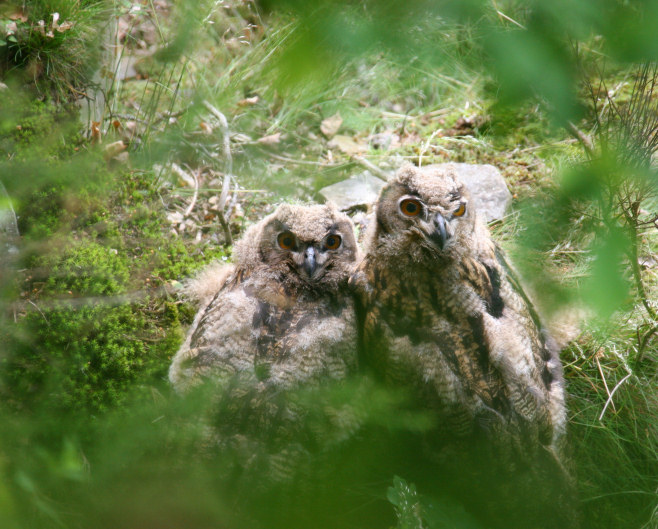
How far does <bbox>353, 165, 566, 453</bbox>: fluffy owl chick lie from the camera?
2.62 meters

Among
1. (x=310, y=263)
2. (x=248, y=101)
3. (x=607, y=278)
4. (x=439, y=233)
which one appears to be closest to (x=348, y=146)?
(x=310, y=263)

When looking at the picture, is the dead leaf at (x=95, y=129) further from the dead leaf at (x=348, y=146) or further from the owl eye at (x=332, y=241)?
the dead leaf at (x=348, y=146)

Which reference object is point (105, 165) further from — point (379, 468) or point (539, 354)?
point (539, 354)

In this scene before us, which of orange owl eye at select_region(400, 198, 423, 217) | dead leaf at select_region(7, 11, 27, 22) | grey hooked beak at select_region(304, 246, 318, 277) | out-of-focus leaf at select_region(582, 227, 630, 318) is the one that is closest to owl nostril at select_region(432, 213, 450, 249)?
orange owl eye at select_region(400, 198, 423, 217)

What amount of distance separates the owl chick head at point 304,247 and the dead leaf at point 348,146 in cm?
128

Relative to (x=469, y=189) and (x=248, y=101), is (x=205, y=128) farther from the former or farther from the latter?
(x=469, y=189)

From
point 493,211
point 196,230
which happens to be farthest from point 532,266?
point 196,230

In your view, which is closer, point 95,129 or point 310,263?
point 95,129

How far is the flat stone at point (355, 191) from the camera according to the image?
13.5 feet

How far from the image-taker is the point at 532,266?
851mm

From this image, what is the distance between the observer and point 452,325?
2.72 m

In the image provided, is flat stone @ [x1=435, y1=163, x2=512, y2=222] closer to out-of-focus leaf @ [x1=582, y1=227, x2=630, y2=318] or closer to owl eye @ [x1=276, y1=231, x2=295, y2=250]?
owl eye @ [x1=276, y1=231, x2=295, y2=250]

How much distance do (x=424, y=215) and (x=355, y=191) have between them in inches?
68.7

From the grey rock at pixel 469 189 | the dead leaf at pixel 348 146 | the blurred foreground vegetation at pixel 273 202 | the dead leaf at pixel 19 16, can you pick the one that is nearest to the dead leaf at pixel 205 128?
the blurred foreground vegetation at pixel 273 202
